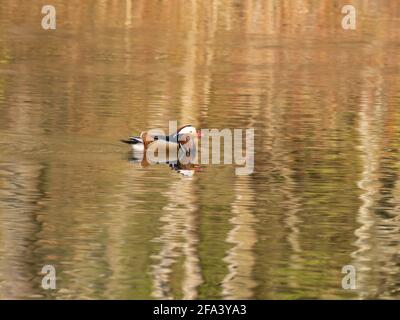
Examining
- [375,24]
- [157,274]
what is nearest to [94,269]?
[157,274]

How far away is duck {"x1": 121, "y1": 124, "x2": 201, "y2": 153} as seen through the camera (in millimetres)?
14625

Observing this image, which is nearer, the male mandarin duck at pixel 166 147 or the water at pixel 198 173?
the water at pixel 198 173

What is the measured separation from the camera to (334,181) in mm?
13617

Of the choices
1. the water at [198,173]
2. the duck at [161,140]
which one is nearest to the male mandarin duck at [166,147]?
the duck at [161,140]

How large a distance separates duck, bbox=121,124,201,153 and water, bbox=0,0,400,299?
0.70 feet

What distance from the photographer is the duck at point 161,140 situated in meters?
14.6

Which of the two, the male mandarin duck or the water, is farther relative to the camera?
the male mandarin duck

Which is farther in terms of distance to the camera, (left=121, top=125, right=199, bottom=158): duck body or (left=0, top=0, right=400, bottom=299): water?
(left=121, top=125, right=199, bottom=158): duck body

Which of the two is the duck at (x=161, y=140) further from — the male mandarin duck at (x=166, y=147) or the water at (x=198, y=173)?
the water at (x=198, y=173)

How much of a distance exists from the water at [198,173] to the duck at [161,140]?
214mm

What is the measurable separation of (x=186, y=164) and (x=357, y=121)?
3.19 meters

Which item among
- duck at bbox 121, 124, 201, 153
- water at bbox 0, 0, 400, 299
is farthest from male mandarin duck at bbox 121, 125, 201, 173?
water at bbox 0, 0, 400, 299

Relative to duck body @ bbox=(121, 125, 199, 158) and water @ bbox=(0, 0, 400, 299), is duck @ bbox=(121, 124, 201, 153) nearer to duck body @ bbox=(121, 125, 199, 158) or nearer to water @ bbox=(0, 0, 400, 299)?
duck body @ bbox=(121, 125, 199, 158)
